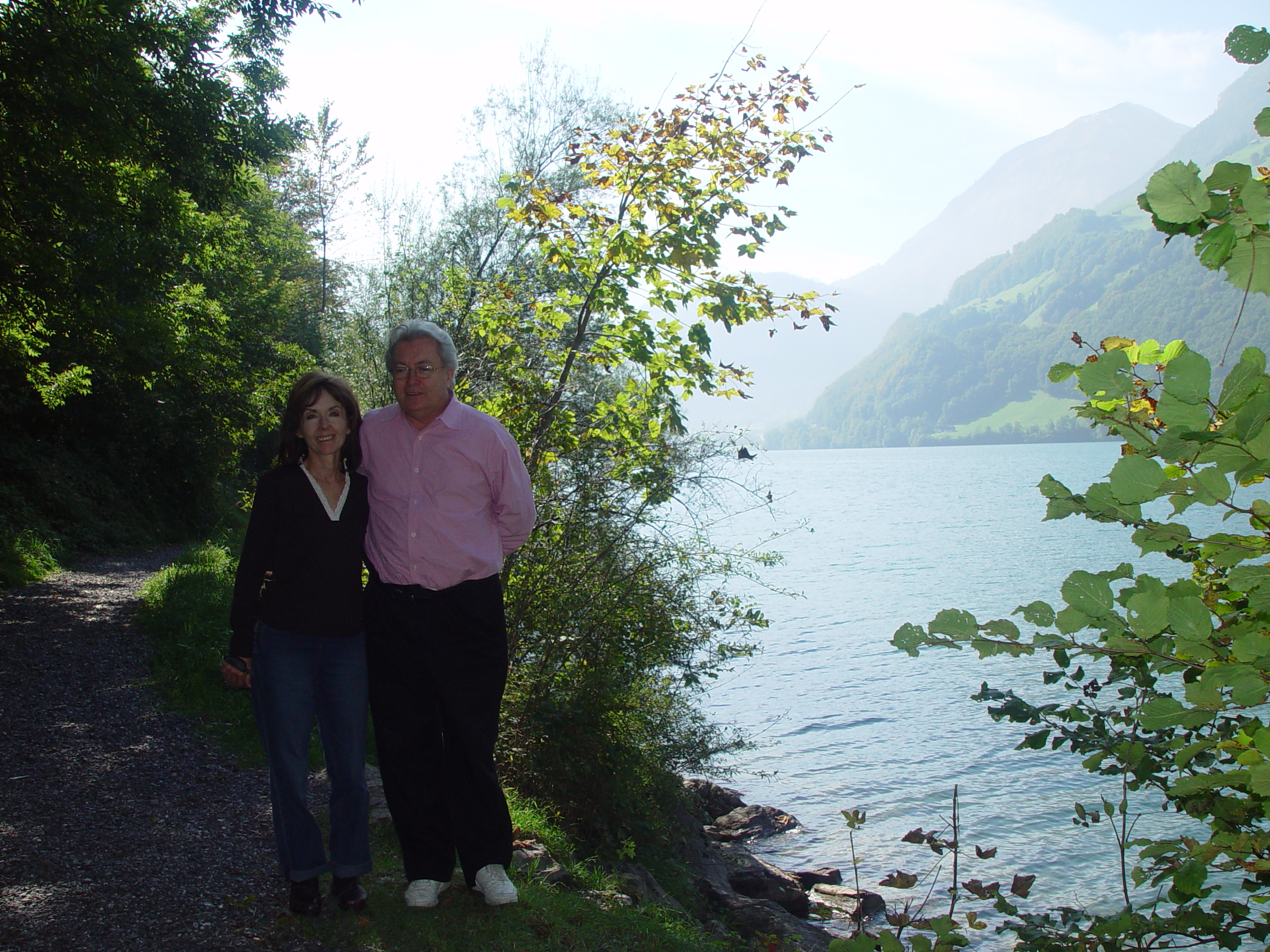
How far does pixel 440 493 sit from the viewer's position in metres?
3.45

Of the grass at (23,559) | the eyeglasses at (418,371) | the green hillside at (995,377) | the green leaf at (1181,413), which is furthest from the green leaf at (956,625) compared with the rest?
the green hillside at (995,377)

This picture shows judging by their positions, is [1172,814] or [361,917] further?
[1172,814]

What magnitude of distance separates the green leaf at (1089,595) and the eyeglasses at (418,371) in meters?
2.58

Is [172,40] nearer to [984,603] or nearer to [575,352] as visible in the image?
[575,352]

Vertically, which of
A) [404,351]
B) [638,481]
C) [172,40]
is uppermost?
[172,40]

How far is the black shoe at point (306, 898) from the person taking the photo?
11.6 feet

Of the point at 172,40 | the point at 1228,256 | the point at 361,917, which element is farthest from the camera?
the point at 172,40

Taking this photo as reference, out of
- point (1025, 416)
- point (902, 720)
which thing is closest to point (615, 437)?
point (902, 720)

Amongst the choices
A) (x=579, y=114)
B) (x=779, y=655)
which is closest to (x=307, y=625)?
(x=579, y=114)

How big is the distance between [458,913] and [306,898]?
0.61 m

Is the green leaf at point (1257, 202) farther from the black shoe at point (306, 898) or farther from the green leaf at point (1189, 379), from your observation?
the black shoe at point (306, 898)

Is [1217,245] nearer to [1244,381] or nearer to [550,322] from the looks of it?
[1244,381]

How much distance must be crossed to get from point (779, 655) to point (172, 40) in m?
16.4

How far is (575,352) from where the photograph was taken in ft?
19.6
